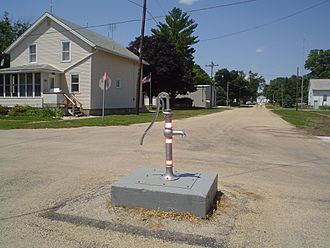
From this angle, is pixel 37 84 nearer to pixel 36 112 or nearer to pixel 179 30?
pixel 36 112

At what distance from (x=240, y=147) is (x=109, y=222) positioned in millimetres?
8778

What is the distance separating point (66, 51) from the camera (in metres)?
30.0

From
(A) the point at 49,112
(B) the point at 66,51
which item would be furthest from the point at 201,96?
(A) the point at 49,112

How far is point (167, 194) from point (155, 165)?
12.2 ft

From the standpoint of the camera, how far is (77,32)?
29.2m

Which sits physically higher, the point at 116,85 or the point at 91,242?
the point at 116,85

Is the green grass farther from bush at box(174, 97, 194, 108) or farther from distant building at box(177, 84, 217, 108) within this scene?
distant building at box(177, 84, 217, 108)

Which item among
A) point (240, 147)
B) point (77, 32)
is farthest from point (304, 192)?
point (77, 32)

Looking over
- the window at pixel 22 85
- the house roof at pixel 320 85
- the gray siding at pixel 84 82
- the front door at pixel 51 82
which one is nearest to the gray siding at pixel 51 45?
the gray siding at pixel 84 82

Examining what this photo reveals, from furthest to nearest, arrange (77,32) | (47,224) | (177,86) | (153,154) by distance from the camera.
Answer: (177,86)
(77,32)
(153,154)
(47,224)

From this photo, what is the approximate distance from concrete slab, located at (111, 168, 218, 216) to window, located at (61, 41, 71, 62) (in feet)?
86.3

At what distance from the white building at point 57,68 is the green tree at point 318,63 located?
122m

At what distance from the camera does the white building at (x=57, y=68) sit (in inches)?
1137

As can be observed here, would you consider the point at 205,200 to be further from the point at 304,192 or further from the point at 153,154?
the point at 153,154
